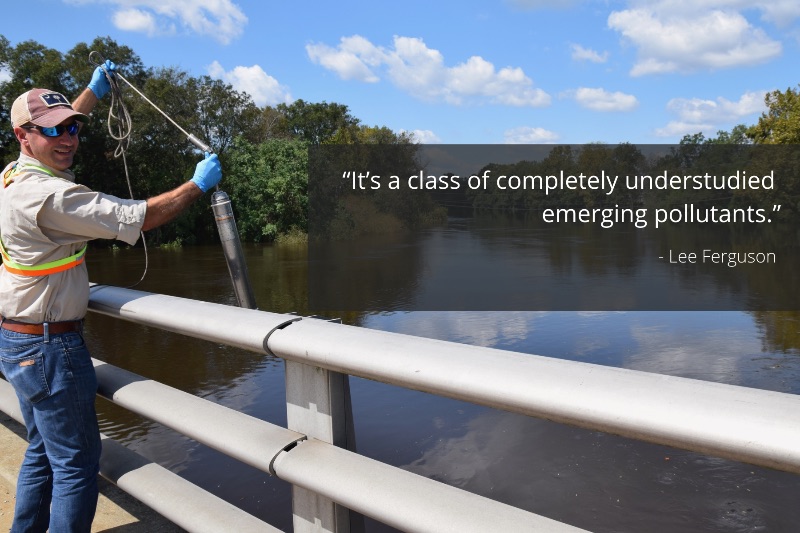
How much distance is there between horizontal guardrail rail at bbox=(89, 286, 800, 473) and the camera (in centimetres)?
117

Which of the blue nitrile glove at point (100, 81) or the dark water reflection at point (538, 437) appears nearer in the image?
the blue nitrile glove at point (100, 81)

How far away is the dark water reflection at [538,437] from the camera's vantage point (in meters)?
4.68

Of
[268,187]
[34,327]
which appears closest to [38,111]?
[34,327]

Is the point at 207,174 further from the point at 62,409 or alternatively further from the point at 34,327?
the point at 62,409

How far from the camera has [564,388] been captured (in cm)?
140

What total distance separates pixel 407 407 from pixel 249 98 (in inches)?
1811

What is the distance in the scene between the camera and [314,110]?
73.2 m

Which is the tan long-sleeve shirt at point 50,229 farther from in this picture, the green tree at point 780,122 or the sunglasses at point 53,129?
the green tree at point 780,122

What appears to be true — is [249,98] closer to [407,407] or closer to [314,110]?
[314,110]

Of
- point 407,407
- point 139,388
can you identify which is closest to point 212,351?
point 407,407

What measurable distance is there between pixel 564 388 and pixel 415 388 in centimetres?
42

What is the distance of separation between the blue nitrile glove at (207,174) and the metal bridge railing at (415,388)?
50 cm

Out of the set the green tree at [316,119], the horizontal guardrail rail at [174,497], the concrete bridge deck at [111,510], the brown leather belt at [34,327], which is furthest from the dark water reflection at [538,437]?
the green tree at [316,119]

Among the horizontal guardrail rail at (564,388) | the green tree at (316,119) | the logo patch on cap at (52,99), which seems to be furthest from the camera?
the green tree at (316,119)
